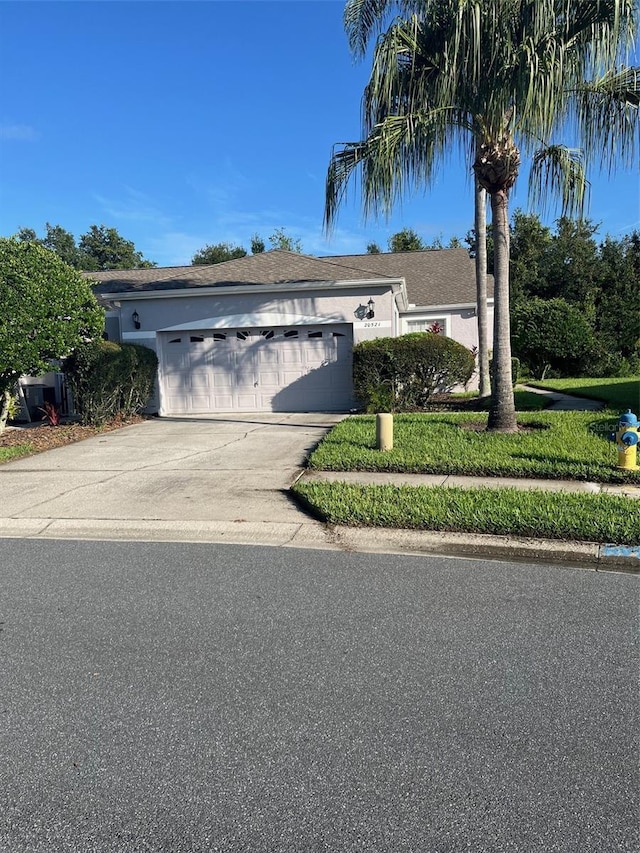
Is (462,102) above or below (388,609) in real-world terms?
above

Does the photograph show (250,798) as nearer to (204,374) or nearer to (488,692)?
(488,692)

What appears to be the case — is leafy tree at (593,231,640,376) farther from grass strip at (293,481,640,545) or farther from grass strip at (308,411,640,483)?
grass strip at (293,481,640,545)

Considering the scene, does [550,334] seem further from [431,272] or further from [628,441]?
[628,441]

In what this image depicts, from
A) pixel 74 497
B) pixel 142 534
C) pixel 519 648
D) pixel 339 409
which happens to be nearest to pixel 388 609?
pixel 519 648

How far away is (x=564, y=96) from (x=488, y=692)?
9.37 metres

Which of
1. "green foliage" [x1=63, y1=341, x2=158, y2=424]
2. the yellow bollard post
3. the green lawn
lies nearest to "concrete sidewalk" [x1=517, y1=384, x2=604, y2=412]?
the green lawn

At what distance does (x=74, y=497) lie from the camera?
7.48 m

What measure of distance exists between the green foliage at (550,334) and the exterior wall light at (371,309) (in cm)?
849

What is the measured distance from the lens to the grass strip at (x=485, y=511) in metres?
5.44

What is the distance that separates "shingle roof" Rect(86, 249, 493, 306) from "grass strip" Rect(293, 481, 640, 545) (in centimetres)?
946

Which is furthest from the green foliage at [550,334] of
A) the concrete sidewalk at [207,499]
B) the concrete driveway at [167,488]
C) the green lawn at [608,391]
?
the concrete sidewalk at [207,499]

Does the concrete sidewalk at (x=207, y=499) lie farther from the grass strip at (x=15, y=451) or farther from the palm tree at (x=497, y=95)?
the palm tree at (x=497, y=95)

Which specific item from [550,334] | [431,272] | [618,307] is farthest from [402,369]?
[618,307]

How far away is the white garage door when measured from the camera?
15.5 meters
